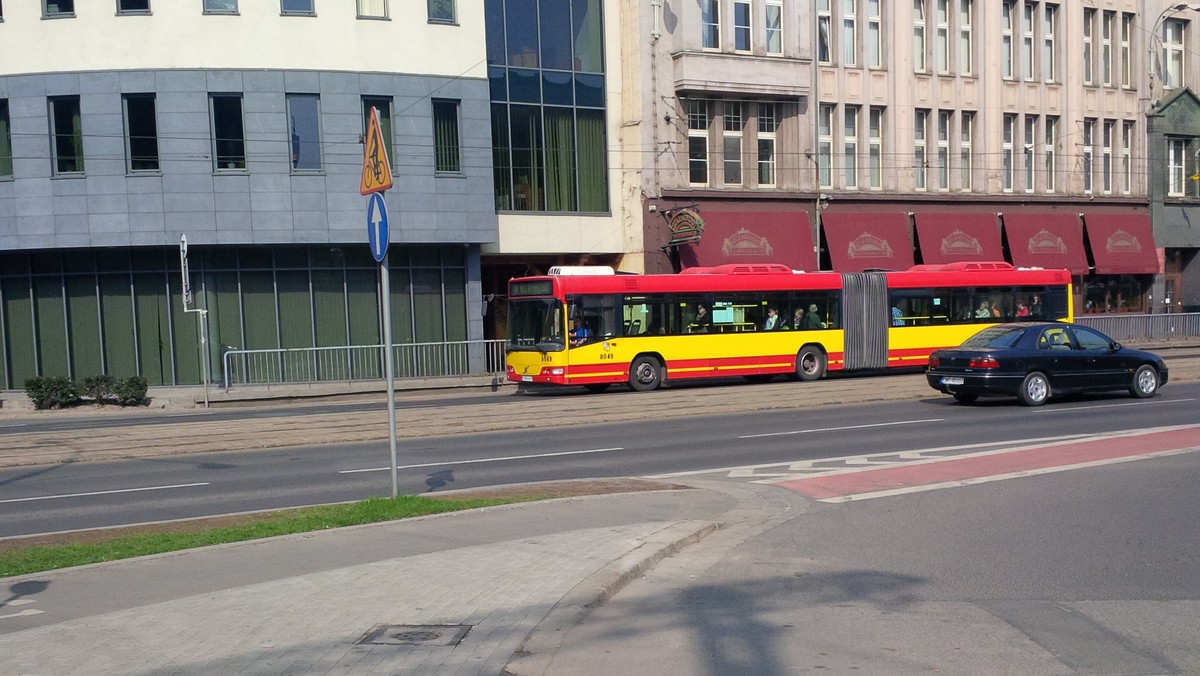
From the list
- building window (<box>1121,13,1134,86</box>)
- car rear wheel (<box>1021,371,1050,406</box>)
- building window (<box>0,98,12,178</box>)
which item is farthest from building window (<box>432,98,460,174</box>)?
building window (<box>1121,13,1134,86</box>)

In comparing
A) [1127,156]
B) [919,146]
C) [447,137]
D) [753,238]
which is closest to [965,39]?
[919,146]

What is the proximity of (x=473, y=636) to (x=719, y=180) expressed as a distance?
31433mm

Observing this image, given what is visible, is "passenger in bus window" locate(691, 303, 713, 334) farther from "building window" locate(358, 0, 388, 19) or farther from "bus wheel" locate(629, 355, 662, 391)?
"building window" locate(358, 0, 388, 19)

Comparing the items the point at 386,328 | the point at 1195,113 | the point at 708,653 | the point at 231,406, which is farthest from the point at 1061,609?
the point at 1195,113

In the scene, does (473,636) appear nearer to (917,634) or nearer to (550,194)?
(917,634)

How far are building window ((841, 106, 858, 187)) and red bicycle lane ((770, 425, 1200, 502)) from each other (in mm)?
24517

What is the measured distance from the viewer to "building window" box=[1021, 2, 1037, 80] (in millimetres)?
42938

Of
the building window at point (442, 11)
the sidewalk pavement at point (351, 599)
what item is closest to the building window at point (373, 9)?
the building window at point (442, 11)

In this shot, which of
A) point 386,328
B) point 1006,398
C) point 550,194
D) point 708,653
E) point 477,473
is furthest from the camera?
point 550,194

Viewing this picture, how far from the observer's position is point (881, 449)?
15242mm

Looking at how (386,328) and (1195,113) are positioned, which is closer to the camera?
(386,328)

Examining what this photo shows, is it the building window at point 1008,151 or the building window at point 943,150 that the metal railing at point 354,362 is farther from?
the building window at point 1008,151

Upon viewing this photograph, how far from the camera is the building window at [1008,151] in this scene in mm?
42438

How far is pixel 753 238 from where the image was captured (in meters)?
36.8
